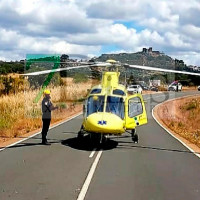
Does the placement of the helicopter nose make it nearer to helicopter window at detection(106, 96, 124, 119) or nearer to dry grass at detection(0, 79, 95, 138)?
helicopter window at detection(106, 96, 124, 119)

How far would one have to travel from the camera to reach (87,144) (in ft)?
54.9

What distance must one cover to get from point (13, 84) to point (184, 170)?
33274 millimetres

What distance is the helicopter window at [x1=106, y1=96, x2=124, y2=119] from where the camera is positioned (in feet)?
50.6

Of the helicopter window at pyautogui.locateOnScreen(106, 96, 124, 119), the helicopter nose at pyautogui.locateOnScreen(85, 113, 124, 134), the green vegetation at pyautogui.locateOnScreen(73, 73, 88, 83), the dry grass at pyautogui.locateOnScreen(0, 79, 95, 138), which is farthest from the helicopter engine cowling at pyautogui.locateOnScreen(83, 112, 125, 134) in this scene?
the green vegetation at pyautogui.locateOnScreen(73, 73, 88, 83)

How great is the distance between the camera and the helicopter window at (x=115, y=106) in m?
15.4

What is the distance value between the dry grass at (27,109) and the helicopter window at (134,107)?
21.3ft

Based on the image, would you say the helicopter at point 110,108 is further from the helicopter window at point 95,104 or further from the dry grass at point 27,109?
the dry grass at point 27,109

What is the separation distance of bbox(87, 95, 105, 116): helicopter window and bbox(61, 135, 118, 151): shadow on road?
1.40 m

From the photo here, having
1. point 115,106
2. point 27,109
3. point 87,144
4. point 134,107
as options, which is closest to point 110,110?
→ point 115,106

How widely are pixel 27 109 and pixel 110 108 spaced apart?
16.3 meters

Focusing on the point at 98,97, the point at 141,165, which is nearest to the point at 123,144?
the point at 98,97

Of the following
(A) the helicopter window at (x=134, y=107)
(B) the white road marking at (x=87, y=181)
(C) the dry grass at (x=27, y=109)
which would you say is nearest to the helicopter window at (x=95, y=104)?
(A) the helicopter window at (x=134, y=107)

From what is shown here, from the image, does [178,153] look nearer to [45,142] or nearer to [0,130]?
[45,142]

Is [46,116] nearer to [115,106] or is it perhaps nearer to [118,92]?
[115,106]
